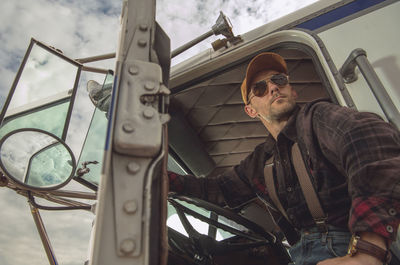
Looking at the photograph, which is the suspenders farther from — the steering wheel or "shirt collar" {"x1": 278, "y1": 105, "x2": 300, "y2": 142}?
the steering wheel

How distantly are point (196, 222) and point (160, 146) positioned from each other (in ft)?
3.99

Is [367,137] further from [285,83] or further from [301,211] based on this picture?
[285,83]

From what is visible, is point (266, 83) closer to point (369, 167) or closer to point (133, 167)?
point (369, 167)

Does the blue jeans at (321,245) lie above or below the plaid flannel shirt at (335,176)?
below

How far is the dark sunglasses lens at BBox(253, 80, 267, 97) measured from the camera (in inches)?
73.9

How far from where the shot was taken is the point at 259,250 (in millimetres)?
A: 1882

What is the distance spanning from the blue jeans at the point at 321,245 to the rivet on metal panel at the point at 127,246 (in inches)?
35.3

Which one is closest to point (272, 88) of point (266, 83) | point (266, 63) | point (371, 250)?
point (266, 83)

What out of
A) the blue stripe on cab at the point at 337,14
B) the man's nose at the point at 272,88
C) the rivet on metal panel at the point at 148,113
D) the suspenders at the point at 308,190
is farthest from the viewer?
the man's nose at the point at 272,88

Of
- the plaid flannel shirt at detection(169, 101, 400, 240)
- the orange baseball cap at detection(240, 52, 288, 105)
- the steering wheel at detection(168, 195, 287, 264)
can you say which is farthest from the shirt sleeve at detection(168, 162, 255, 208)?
the orange baseball cap at detection(240, 52, 288, 105)

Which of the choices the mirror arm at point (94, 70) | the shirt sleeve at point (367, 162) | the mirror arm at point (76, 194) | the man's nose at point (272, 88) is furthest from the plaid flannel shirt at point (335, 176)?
the mirror arm at point (94, 70)

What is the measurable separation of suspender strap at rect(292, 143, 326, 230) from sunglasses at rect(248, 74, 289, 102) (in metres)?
0.54

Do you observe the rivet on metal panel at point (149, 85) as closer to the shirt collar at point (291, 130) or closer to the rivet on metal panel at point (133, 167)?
the rivet on metal panel at point (133, 167)

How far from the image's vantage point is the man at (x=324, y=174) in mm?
873
